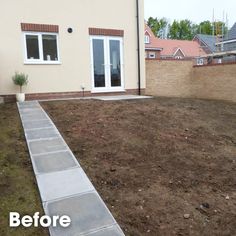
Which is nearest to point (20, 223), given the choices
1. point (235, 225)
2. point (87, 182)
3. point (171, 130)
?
point (87, 182)

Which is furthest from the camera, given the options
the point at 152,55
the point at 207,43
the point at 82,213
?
the point at 207,43

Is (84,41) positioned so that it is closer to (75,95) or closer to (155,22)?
(75,95)

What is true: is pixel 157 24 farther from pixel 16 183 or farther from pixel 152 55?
pixel 16 183

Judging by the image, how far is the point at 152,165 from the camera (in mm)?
4660

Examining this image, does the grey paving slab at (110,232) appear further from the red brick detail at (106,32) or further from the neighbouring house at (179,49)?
the neighbouring house at (179,49)

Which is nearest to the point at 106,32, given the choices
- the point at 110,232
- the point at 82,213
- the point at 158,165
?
the point at 158,165

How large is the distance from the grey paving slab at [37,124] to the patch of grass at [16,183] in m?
0.40

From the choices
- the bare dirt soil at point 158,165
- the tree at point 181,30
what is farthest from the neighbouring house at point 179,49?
the bare dirt soil at point 158,165

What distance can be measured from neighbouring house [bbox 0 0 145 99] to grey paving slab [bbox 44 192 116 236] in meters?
7.74

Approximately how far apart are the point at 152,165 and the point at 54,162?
1564mm

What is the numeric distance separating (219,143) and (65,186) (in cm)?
364

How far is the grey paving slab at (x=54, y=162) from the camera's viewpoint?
4.24 metres

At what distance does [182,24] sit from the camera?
65438 mm

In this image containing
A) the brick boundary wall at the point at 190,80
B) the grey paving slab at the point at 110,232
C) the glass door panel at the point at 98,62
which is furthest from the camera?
the brick boundary wall at the point at 190,80
